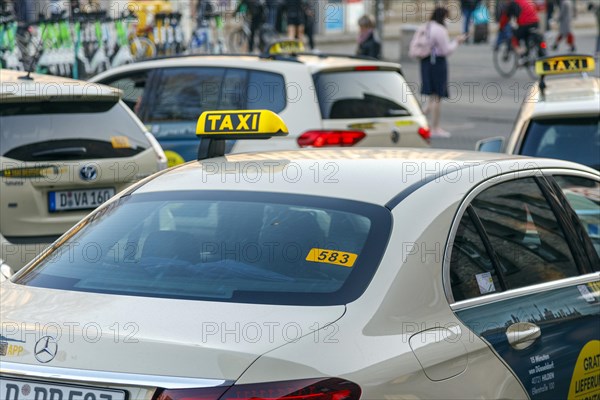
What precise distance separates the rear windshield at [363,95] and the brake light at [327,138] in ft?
0.60

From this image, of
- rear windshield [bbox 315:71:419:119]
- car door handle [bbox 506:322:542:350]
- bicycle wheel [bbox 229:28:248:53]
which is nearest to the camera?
car door handle [bbox 506:322:542:350]

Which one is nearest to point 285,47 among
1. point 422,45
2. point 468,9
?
point 422,45

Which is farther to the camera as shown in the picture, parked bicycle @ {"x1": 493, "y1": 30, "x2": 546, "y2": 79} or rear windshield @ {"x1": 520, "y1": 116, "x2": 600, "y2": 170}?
parked bicycle @ {"x1": 493, "y1": 30, "x2": 546, "y2": 79}

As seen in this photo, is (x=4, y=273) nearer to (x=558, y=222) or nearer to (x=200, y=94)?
(x=558, y=222)

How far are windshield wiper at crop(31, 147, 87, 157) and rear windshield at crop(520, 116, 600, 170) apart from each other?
9.34ft

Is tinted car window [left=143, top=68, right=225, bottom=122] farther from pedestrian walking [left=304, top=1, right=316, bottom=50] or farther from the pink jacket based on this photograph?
pedestrian walking [left=304, top=1, right=316, bottom=50]

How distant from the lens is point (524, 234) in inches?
188

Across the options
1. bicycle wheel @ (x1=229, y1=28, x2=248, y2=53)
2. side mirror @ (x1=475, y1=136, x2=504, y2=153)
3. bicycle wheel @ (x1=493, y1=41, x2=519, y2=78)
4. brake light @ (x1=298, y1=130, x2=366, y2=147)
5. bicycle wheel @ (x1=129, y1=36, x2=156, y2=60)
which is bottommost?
bicycle wheel @ (x1=493, y1=41, x2=519, y2=78)

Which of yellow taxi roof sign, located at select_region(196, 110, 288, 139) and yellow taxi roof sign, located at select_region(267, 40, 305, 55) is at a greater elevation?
yellow taxi roof sign, located at select_region(196, 110, 288, 139)

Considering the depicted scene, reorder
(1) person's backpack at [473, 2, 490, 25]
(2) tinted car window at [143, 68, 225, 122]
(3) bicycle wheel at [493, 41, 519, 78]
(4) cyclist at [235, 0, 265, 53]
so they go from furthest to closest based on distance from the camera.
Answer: (1) person's backpack at [473, 2, 490, 25] → (4) cyclist at [235, 0, 265, 53] → (3) bicycle wheel at [493, 41, 519, 78] → (2) tinted car window at [143, 68, 225, 122]

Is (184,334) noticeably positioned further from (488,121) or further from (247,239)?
(488,121)

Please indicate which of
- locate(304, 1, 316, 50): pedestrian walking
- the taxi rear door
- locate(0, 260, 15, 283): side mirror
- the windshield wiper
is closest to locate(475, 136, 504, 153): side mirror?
the windshield wiper

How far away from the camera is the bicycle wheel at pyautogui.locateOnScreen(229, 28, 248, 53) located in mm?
27686

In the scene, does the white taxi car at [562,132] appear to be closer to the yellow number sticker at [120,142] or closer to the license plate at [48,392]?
the yellow number sticker at [120,142]
